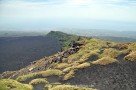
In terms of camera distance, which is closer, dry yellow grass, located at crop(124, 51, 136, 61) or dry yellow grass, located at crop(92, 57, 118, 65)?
dry yellow grass, located at crop(92, 57, 118, 65)

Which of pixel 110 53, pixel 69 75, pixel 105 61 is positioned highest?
pixel 110 53

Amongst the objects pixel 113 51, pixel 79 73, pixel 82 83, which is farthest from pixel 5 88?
pixel 113 51

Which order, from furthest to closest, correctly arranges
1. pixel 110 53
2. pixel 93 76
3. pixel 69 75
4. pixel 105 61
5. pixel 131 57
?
1. pixel 110 53
2. pixel 131 57
3. pixel 105 61
4. pixel 69 75
5. pixel 93 76

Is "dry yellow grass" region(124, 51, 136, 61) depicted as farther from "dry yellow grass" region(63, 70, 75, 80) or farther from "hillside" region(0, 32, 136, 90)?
"dry yellow grass" region(63, 70, 75, 80)

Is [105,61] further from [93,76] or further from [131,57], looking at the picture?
[93,76]

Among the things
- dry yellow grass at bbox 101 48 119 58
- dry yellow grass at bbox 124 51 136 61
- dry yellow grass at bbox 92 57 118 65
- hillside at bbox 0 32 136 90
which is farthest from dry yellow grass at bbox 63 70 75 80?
dry yellow grass at bbox 101 48 119 58

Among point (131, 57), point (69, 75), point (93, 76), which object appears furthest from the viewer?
point (131, 57)

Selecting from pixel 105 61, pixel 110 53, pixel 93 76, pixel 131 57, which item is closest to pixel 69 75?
pixel 93 76

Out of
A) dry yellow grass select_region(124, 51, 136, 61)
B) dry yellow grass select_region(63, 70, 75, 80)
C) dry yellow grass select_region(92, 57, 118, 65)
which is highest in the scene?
dry yellow grass select_region(124, 51, 136, 61)

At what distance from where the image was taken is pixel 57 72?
63469 millimetres

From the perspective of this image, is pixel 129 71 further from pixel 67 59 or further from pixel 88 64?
pixel 67 59

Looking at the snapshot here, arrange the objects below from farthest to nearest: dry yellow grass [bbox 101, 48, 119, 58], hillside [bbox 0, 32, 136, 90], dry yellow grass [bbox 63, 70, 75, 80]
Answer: dry yellow grass [bbox 101, 48, 119, 58] → dry yellow grass [bbox 63, 70, 75, 80] → hillside [bbox 0, 32, 136, 90]

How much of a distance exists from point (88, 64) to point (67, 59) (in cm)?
1793

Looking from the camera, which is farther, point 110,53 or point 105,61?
point 110,53
